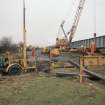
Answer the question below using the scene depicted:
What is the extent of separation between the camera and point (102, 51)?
108 ft

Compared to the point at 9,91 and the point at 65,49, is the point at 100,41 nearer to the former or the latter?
the point at 65,49

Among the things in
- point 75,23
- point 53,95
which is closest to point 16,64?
point 53,95

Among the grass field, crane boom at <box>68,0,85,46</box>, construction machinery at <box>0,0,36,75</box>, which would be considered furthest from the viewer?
crane boom at <box>68,0,85,46</box>

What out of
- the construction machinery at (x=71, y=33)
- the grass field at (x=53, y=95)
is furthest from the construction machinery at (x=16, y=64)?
the construction machinery at (x=71, y=33)

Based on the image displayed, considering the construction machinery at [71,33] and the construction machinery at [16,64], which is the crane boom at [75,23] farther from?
the construction machinery at [16,64]

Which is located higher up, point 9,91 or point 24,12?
point 24,12

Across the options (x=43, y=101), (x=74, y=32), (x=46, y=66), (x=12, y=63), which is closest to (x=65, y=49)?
(x=74, y=32)

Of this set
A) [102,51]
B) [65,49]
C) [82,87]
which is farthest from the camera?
[65,49]

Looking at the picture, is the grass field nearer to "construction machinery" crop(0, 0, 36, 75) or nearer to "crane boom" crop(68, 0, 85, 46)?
"construction machinery" crop(0, 0, 36, 75)

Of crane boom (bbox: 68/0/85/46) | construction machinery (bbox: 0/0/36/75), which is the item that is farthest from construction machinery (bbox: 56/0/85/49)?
construction machinery (bbox: 0/0/36/75)

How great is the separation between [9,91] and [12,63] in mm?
7285

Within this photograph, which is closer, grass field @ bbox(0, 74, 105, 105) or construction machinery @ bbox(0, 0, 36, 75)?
grass field @ bbox(0, 74, 105, 105)

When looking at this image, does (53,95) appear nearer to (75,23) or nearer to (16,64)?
(16,64)

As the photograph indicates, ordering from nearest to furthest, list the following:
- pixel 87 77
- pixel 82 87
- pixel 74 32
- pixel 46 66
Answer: pixel 82 87 < pixel 87 77 < pixel 46 66 < pixel 74 32
